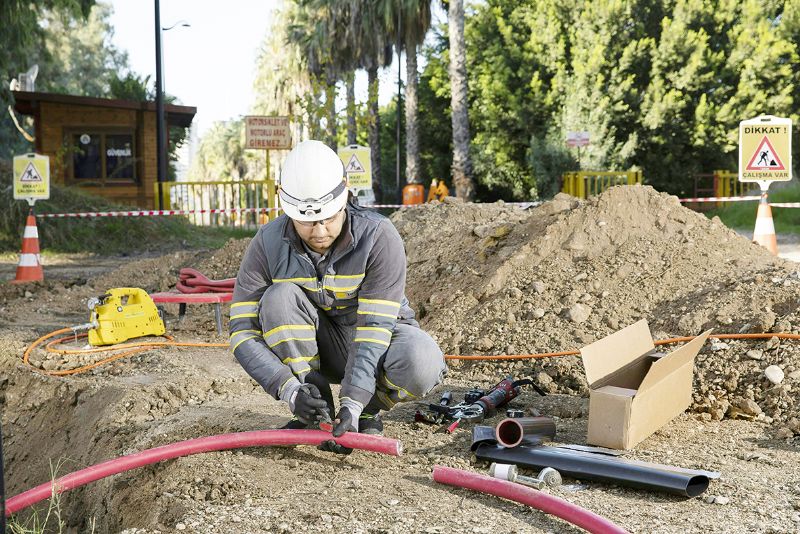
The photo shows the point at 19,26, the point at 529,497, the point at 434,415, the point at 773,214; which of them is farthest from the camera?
the point at 773,214

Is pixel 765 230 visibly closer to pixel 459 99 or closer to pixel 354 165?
pixel 354 165

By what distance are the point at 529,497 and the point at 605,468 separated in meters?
0.48

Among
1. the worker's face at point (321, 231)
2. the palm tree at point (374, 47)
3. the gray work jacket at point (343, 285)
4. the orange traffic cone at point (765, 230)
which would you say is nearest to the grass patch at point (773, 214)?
the orange traffic cone at point (765, 230)

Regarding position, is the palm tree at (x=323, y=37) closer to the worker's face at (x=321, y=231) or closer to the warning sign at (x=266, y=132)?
the warning sign at (x=266, y=132)

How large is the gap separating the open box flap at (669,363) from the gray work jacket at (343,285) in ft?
3.73

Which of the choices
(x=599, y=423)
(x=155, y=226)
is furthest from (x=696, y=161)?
(x=599, y=423)

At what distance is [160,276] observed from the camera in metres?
10.8

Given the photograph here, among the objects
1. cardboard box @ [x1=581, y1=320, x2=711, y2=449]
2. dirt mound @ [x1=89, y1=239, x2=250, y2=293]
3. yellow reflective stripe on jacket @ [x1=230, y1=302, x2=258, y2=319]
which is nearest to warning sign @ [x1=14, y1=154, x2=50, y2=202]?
dirt mound @ [x1=89, y1=239, x2=250, y2=293]

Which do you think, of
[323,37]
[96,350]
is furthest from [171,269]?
[323,37]

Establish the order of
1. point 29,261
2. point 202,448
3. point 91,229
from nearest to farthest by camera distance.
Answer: point 202,448
point 29,261
point 91,229

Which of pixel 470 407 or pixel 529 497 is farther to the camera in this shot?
pixel 470 407

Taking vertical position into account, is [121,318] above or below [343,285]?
below

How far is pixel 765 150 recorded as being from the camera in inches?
376

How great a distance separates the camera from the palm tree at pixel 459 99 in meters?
22.6
